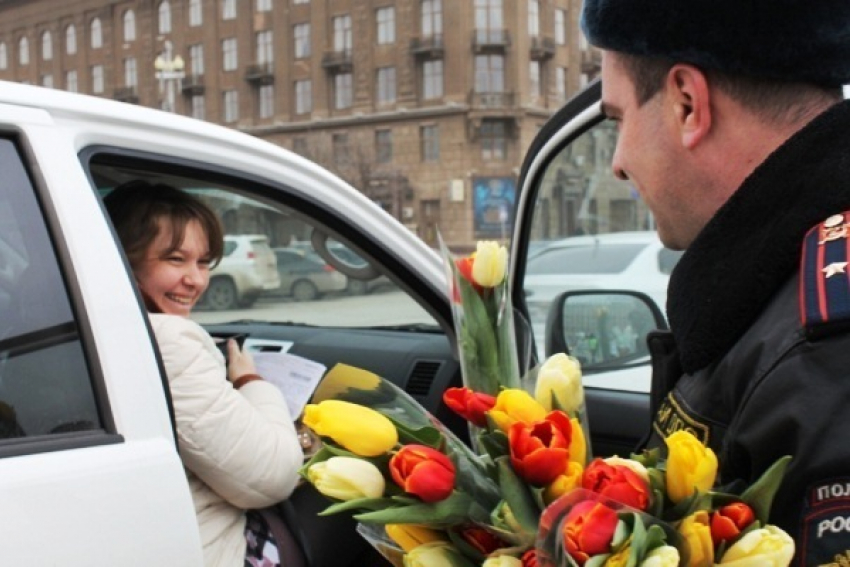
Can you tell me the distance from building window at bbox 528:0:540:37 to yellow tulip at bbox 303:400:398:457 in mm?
52322

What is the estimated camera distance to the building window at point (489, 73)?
5106cm

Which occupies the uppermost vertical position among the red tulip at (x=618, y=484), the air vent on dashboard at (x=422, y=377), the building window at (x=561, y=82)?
the building window at (x=561, y=82)

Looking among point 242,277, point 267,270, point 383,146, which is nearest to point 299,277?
point 267,270

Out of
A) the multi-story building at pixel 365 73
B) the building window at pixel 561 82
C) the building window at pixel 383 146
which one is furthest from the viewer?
the building window at pixel 383 146

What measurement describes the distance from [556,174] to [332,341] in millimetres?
1021

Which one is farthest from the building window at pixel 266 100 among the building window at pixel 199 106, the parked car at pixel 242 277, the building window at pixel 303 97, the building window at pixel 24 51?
the parked car at pixel 242 277

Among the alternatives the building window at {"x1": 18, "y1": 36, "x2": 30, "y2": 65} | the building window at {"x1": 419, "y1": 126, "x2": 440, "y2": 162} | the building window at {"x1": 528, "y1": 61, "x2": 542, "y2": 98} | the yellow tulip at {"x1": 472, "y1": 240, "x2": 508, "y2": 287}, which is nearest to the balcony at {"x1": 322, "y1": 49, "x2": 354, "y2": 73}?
the building window at {"x1": 419, "y1": 126, "x2": 440, "y2": 162}

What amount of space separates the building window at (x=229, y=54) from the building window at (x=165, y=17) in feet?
12.9

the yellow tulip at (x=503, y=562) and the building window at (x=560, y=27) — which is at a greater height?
the building window at (x=560, y=27)

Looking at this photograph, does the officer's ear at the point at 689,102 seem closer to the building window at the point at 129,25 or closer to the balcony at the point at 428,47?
the balcony at the point at 428,47

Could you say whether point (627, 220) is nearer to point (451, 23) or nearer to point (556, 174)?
point (556, 174)

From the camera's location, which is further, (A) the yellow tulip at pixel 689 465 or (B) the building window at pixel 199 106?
(B) the building window at pixel 199 106

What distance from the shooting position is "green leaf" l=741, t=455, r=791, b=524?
3.01ft

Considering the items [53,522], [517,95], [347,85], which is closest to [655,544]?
[53,522]
